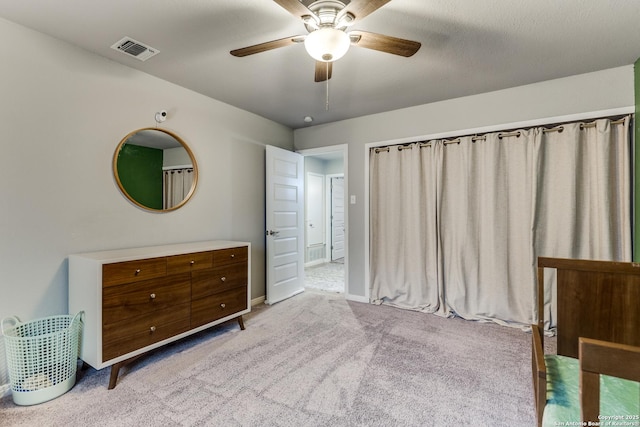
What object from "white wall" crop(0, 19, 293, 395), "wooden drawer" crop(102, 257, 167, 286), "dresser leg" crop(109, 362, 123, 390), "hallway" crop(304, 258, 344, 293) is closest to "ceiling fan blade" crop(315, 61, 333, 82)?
"white wall" crop(0, 19, 293, 395)

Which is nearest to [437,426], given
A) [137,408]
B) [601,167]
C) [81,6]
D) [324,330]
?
[324,330]

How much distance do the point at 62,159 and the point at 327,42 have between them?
6.61 feet

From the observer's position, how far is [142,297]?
205cm

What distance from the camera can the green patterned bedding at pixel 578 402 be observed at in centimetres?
104

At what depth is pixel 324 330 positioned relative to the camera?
2.80 m

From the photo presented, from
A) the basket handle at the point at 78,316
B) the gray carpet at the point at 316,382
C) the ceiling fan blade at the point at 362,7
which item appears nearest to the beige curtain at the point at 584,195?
the gray carpet at the point at 316,382

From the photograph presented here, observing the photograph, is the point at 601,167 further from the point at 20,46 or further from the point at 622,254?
the point at 20,46

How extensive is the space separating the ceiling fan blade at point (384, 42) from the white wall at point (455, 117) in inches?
66.5

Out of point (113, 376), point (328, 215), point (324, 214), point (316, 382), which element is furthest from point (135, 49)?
point (328, 215)

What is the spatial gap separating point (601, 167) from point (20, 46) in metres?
4.41

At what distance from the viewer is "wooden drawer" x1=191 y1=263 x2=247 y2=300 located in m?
2.41

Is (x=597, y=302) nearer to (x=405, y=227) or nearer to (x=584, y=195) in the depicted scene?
(x=584, y=195)

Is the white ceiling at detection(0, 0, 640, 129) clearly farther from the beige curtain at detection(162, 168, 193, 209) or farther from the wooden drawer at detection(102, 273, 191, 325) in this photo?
the wooden drawer at detection(102, 273, 191, 325)

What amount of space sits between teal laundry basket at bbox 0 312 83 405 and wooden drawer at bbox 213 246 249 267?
1014mm
